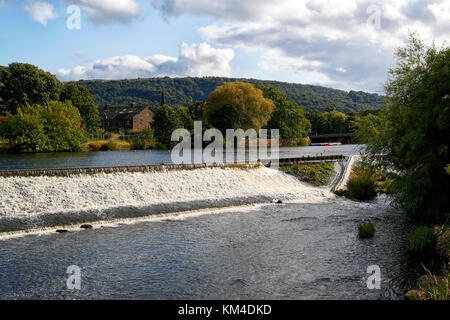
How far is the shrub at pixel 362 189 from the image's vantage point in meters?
21.1

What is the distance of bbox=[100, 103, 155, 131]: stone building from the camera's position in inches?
3489

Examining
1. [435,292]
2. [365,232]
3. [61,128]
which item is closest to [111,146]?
[61,128]

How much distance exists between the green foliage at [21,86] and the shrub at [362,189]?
165 ft

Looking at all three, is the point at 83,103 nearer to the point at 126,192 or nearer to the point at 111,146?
the point at 111,146

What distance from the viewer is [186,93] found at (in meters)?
161

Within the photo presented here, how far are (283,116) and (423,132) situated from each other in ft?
223

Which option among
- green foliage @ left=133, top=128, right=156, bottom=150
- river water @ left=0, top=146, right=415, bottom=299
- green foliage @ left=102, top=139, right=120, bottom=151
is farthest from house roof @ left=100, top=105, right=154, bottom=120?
river water @ left=0, top=146, right=415, bottom=299

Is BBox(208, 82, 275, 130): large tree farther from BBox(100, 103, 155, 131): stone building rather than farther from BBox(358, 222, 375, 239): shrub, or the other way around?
BBox(358, 222, 375, 239): shrub

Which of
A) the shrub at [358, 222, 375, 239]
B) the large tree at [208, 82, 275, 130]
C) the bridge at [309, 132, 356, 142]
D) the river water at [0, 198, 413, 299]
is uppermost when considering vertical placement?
the large tree at [208, 82, 275, 130]

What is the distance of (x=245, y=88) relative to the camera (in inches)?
2357

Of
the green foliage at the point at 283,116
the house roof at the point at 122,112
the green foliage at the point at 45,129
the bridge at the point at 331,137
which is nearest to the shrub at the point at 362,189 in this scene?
the green foliage at the point at 45,129

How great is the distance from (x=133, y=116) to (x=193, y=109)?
658 inches

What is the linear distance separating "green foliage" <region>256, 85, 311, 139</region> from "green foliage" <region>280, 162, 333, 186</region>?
51.6 metres

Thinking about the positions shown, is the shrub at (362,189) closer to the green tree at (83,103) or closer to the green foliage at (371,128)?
the green foliage at (371,128)
